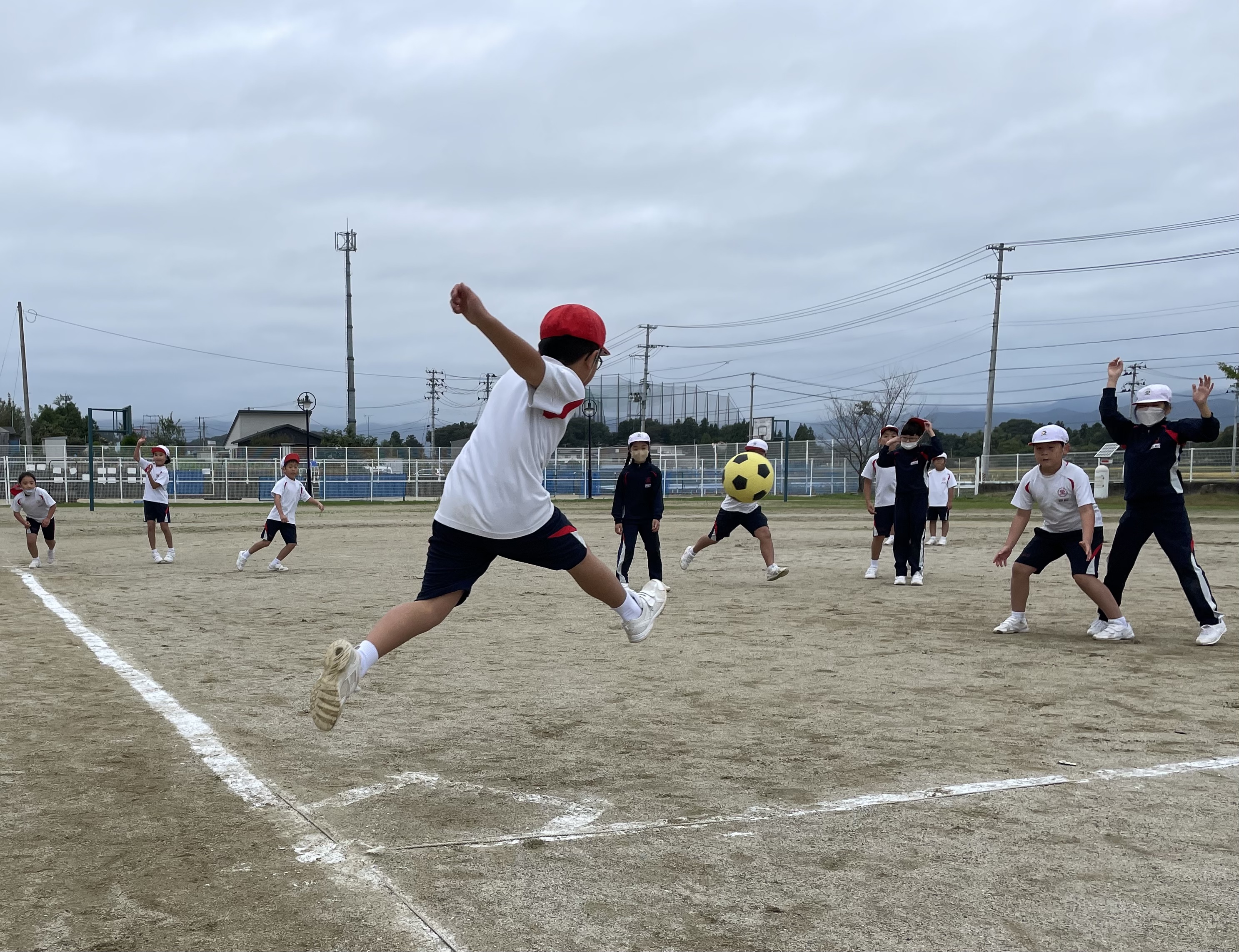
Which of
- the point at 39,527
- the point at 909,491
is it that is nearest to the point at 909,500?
the point at 909,491

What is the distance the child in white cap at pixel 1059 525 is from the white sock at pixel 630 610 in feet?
14.1

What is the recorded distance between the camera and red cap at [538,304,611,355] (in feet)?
15.0

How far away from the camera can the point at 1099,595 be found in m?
8.55

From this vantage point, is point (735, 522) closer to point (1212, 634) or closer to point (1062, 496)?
point (1062, 496)

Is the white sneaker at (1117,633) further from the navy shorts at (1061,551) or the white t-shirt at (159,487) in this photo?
the white t-shirt at (159,487)

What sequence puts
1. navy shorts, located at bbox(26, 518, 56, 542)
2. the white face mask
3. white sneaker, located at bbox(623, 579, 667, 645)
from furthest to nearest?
navy shorts, located at bbox(26, 518, 56, 542) → the white face mask → white sneaker, located at bbox(623, 579, 667, 645)

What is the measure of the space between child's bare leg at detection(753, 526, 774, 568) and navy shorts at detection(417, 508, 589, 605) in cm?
833

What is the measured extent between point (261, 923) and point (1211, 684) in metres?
6.07

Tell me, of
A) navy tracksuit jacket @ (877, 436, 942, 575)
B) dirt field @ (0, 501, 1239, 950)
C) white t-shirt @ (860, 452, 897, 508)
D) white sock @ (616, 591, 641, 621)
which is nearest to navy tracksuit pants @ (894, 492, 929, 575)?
navy tracksuit jacket @ (877, 436, 942, 575)

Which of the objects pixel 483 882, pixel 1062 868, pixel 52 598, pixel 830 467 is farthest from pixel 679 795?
pixel 830 467

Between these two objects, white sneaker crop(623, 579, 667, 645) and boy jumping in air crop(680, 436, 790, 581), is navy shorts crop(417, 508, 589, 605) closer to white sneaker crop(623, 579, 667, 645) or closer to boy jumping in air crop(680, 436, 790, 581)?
white sneaker crop(623, 579, 667, 645)

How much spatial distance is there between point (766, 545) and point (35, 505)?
435 inches

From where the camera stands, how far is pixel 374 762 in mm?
4906

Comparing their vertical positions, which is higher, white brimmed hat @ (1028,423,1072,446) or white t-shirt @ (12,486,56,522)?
white brimmed hat @ (1028,423,1072,446)
